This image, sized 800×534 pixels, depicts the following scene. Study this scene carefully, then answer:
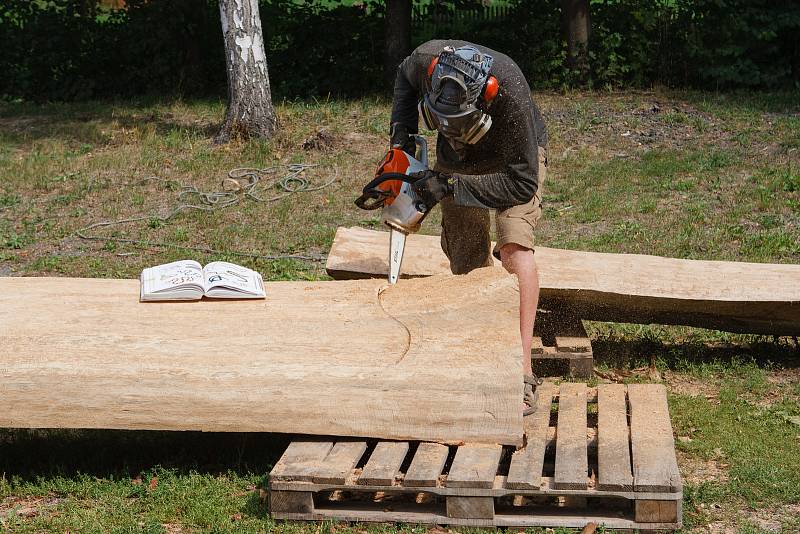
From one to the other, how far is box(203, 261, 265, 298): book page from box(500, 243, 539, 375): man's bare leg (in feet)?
4.14

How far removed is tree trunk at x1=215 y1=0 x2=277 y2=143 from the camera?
10.4 m

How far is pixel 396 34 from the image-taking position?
13500mm

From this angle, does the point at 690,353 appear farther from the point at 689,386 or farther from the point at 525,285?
the point at 525,285

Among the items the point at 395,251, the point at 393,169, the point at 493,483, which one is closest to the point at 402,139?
the point at 393,169

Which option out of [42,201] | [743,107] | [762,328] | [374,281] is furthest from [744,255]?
[42,201]

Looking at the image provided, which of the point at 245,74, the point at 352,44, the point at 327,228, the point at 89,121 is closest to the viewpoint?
the point at 327,228

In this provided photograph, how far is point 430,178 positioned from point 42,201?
587cm

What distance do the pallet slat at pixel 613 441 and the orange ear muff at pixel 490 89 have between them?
156 centimetres

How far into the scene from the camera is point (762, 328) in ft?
17.6

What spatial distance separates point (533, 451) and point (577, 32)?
10.2m

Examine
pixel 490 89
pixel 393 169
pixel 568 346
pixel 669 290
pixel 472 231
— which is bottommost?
pixel 568 346

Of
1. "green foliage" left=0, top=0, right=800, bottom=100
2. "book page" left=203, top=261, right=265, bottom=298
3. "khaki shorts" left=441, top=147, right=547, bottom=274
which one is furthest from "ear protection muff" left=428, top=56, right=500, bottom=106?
"green foliage" left=0, top=0, right=800, bottom=100

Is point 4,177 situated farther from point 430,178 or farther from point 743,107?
point 743,107

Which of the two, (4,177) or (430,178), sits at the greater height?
(430,178)
